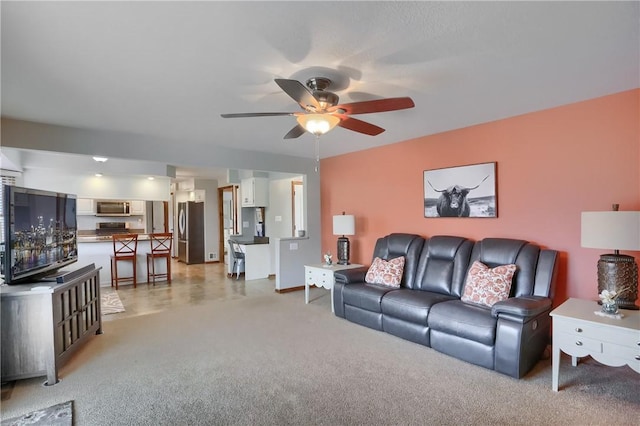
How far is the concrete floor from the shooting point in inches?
191

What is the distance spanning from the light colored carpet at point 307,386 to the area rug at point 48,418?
0.21ft

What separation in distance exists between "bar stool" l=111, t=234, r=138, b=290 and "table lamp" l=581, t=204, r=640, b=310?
6.68 meters

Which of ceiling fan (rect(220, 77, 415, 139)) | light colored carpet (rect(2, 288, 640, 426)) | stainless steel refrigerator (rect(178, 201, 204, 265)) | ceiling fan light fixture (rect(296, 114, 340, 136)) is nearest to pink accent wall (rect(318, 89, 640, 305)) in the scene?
light colored carpet (rect(2, 288, 640, 426))

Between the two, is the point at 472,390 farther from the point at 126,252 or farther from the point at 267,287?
the point at 126,252

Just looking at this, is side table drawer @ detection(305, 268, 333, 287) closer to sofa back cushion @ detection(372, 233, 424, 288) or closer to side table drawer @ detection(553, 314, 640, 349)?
sofa back cushion @ detection(372, 233, 424, 288)

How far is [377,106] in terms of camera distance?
2.27m

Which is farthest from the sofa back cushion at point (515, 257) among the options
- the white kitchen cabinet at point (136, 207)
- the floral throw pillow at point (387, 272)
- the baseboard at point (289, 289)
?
the white kitchen cabinet at point (136, 207)

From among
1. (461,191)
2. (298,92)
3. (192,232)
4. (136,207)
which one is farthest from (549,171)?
(136,207)

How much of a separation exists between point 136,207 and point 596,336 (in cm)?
871

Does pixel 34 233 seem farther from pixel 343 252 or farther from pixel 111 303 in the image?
pixel 343 252

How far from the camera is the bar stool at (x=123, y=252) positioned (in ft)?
19.9

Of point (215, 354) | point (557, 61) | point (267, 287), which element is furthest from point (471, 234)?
point (267, 287)

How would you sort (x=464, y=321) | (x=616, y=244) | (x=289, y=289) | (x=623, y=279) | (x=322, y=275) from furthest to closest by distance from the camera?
1. (x=289, y=289)
2. (x=322, y=275)
3. (x=464, y=321)
4. (x=623, y=279)
5. (x=616, y=244)

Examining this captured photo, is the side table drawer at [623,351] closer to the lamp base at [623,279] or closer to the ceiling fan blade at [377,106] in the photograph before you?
the lamp base at [623,279]
